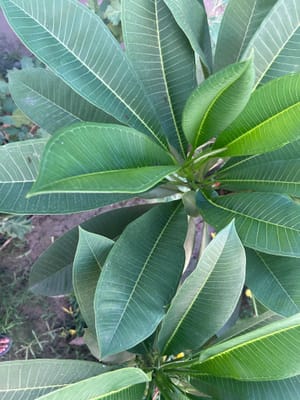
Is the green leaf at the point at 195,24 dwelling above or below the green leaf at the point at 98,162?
above

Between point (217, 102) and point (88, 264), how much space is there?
0.29m

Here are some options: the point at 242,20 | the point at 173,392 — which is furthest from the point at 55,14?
the point at 173,392

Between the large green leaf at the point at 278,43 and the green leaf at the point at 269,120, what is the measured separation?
0.32 feet

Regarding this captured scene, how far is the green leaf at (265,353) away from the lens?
58 cm

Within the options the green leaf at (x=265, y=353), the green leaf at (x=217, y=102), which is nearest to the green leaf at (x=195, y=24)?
the green leaf at (x=217, y=102)

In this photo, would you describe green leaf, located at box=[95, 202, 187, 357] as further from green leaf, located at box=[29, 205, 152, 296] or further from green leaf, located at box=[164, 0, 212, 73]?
green leaf, located at box=[164, 0, 212, 73]

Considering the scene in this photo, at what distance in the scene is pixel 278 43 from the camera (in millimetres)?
727

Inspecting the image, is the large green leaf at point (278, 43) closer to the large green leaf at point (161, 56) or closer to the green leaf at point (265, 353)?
the large green leaf at point (161, 56)

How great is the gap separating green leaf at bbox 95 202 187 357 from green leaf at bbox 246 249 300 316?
0.12m

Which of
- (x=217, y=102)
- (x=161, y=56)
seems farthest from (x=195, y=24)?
(x=217, y=102)

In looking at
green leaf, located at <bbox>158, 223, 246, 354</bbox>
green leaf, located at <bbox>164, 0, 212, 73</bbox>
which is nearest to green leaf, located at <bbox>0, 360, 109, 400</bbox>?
green leaf, located at <bbox>158, 223, 246, 354</bbox>

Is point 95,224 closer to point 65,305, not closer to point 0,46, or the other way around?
point 65,305

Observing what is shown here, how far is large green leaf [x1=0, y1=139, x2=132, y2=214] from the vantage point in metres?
0.67

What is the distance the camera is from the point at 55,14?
25.4 inches
